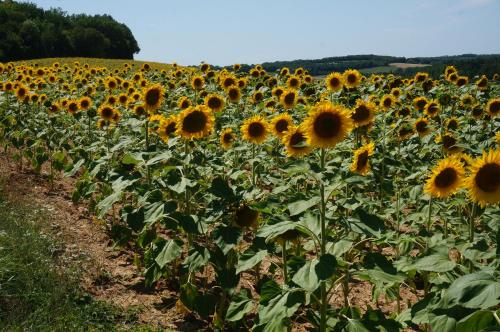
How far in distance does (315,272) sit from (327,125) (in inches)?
40.5

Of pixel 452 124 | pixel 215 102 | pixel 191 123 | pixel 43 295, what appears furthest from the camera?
pixel 452 124

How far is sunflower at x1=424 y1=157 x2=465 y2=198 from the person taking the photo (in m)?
3.42

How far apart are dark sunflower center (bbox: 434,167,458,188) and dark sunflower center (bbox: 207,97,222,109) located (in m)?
3.36

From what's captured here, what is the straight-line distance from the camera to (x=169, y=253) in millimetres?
3514

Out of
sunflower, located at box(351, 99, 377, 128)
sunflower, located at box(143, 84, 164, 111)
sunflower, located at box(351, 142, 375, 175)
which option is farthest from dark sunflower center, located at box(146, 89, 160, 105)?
sunflower, located at box(351, 142, 375, 175)

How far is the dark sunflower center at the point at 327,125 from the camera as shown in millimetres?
3090

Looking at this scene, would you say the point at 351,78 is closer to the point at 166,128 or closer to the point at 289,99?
the point at 289,99

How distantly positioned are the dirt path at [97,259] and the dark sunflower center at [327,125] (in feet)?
6.38

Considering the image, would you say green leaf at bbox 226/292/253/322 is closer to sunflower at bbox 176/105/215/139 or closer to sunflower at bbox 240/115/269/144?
sunflower at bbox 176/105/215/139

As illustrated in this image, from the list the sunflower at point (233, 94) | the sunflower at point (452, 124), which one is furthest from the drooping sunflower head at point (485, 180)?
the sunflower at point (233, 94)

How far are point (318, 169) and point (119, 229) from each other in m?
2.80

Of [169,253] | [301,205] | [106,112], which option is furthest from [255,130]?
[301,205]

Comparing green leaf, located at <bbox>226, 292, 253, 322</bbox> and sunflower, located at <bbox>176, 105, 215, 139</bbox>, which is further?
sunflower, located at <bbox>176, 105, 215, 139</bbox>

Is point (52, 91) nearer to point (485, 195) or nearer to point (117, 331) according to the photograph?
point (117, 331)
